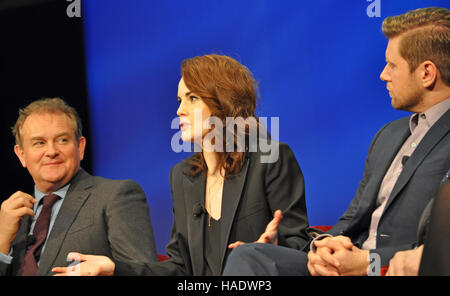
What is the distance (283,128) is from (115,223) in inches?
48.2

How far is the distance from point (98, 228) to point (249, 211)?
0.76 meters

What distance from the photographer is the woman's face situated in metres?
2.56

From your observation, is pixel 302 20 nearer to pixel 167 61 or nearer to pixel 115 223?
pixel 167 61

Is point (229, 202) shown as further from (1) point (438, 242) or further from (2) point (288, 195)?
(1) point (438, 242)

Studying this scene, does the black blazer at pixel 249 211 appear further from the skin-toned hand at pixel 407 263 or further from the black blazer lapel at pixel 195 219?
the skin-toned hand at pixel 407 263

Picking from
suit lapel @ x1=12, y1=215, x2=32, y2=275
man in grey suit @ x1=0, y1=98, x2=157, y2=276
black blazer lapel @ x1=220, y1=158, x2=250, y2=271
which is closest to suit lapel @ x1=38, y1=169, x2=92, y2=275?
man in grey suit @ x1=0, y1=98, x2=157, y2=276

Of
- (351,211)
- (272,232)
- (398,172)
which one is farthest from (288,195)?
(398,172)

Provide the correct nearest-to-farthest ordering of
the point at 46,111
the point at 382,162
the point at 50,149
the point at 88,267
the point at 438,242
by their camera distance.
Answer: the point at 438,242 < the point at 88,267 < the point at 382,162 < the point at 50,149 < the point at 46,111

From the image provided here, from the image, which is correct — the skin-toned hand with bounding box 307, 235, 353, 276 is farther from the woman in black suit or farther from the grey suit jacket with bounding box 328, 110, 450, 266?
Result: the woman in black suit

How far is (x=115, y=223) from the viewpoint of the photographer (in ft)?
8.57

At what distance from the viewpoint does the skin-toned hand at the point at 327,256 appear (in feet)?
6.18

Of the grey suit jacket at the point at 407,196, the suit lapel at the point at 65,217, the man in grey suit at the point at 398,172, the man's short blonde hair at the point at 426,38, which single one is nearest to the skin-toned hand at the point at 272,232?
the man in grey suit at the point at 398,172

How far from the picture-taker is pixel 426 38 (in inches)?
86.4
